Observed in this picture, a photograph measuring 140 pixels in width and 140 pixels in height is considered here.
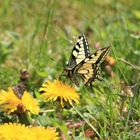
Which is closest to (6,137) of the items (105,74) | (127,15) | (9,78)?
(9,78)

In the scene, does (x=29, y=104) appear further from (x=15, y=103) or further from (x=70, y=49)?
(x=70, y=49)

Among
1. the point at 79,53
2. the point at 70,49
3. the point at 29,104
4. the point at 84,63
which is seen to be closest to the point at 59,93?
the point at 29,104

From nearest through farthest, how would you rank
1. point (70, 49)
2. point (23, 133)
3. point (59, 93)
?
point (23, 133)
point (59, 93)
point (70, 49)

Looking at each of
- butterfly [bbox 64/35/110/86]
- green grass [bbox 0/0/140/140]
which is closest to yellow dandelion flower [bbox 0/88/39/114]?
green grass [bbox 0/0/140/140]

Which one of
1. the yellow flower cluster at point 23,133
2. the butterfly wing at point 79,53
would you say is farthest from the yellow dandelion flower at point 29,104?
the butterfly wing at point 79,53

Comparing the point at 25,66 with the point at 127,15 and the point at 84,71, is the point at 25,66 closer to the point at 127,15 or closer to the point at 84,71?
the point at 84,71

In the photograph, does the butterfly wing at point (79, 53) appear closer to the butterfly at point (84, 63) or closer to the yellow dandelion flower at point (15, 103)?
the butterfly at point (84, 63)
